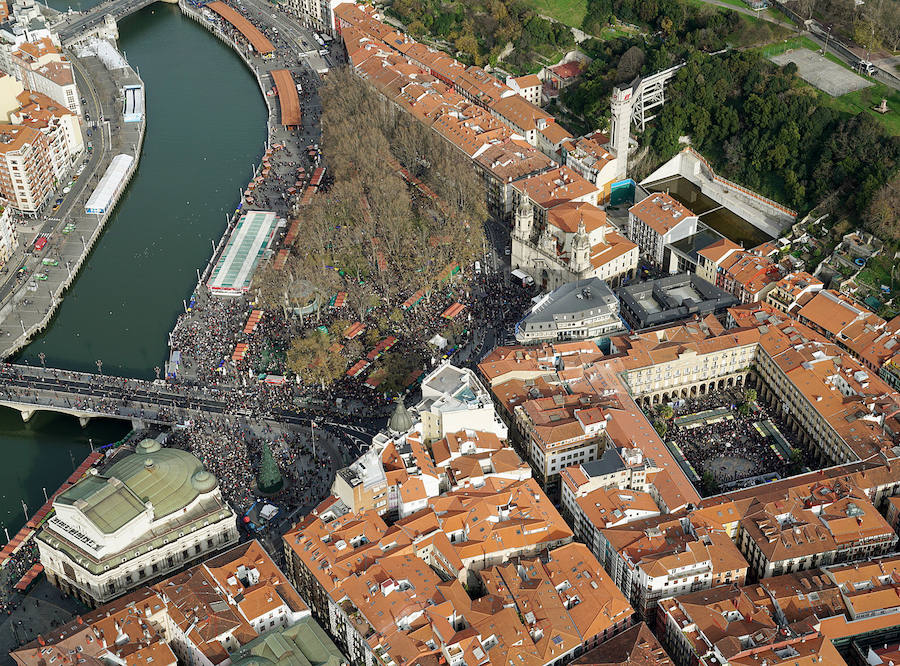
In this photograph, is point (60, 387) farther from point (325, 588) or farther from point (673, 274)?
point (673, 274)

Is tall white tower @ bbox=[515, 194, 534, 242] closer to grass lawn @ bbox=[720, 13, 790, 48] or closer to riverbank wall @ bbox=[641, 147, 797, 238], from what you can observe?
riverbank wall @ bbox=[641, 147, 797, 238]

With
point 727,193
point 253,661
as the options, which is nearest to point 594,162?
point 727,193

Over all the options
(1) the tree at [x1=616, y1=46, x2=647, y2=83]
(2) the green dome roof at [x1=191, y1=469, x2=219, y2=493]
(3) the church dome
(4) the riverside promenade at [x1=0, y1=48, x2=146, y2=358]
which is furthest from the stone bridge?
(1) the tree at [x1=616, y1=46, x2=647, y2=83]

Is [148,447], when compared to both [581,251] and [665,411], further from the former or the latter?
[581,251]

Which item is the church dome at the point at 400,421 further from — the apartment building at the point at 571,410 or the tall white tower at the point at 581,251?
the tall white tower at the point at 581,251

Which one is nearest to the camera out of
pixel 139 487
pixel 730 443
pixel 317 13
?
pixel 139 487

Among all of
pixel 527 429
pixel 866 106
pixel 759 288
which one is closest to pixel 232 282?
pixel 527 429

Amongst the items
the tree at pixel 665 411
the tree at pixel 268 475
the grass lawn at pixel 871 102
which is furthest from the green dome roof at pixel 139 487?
the grass lawn at pixel 871 102
